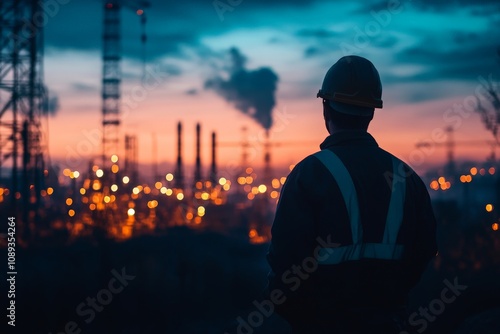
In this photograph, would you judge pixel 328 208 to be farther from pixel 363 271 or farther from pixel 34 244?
pixel 34 244

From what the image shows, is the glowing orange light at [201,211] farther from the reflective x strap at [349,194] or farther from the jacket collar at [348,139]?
the reflective x strap at [349,194]

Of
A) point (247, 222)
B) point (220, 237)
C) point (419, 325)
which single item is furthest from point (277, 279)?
point (247, 222)

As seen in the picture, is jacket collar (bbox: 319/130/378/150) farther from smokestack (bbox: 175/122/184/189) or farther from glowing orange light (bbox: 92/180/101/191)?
smokestack (bbox: 175/122/184/189)

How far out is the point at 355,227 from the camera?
8.84 feet

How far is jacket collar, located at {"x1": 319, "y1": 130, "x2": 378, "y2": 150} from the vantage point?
114 inches

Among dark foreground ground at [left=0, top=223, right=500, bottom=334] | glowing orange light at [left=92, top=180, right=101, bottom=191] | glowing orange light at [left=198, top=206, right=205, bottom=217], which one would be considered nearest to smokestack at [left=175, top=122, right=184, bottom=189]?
glowing orange light at [left=198, top=206, right=205, bottom=217]

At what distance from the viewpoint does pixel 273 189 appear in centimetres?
5500

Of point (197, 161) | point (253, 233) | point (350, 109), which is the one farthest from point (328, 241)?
point (197, 161)

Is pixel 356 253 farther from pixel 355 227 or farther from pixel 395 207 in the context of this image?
pixel 395 207

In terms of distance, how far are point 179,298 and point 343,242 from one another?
39.7ft

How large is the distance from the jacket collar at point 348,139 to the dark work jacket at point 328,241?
0.05m

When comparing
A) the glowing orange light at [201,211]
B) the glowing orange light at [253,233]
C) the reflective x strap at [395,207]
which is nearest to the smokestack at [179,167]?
the glowing orange light at [201,211]

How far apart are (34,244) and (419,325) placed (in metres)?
20.5

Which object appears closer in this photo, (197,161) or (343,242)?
(343,242)
